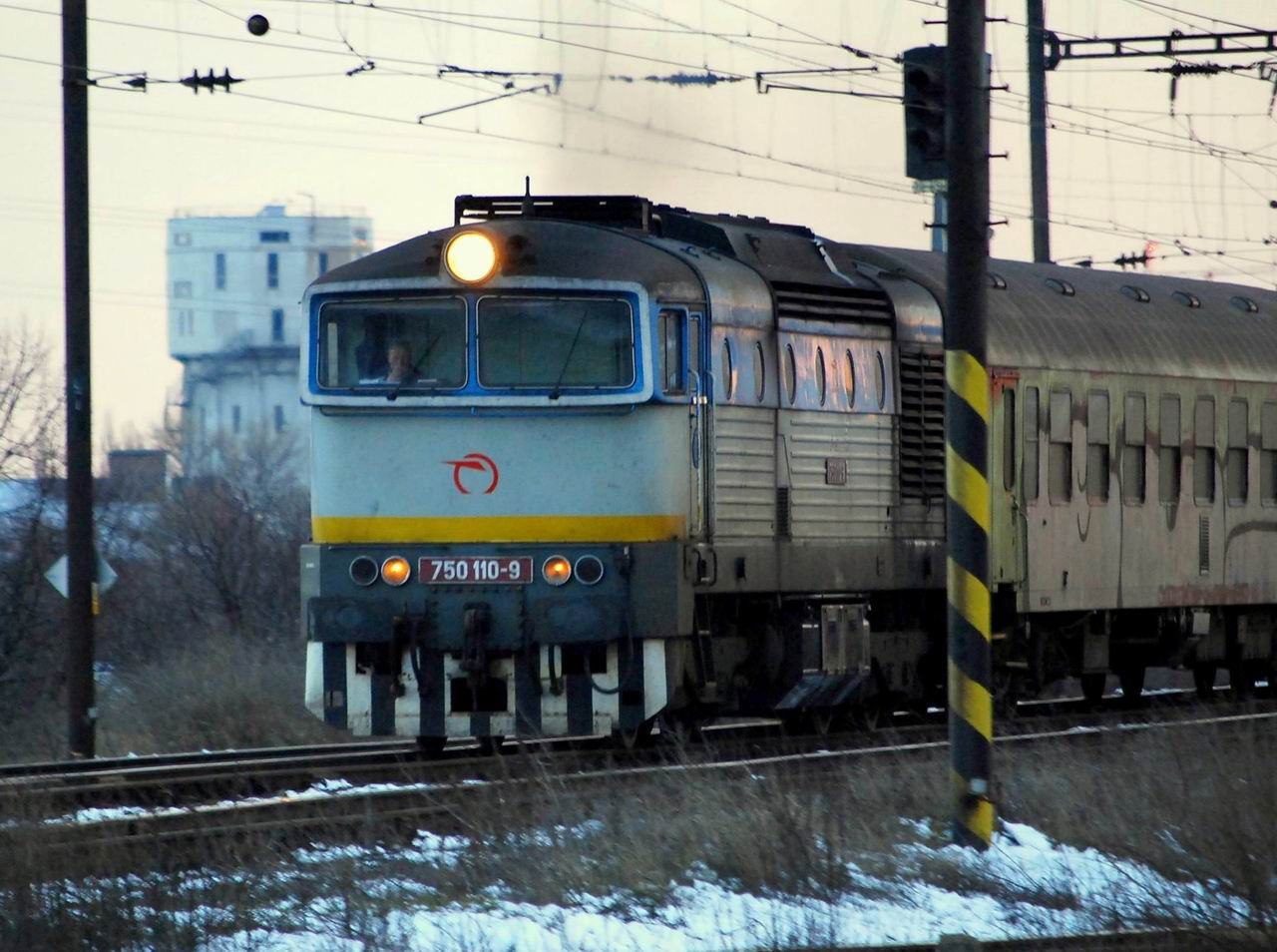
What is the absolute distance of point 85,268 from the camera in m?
16.9

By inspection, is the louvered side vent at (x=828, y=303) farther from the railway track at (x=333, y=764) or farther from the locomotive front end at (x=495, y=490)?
the railway track at (x=333, y=764)

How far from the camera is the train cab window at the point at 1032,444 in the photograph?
17.4 meters

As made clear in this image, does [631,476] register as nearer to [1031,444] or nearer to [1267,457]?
[1031,444]

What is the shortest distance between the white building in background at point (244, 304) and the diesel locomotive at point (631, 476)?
2828 inches

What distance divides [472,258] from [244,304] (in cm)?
8591

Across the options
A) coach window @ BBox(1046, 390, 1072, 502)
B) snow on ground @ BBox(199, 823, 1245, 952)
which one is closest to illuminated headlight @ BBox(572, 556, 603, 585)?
snow on ground @ BBox(199, 823, 1245, 952)

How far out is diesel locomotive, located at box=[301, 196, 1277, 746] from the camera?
1350cm

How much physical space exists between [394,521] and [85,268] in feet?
14.9

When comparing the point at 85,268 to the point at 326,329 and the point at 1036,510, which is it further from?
the point at 1036,510

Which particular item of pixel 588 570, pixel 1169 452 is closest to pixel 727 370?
pixel 588 570

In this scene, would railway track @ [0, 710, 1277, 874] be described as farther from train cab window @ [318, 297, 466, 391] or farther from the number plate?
train cab window @ [318, 297, 466, 391]

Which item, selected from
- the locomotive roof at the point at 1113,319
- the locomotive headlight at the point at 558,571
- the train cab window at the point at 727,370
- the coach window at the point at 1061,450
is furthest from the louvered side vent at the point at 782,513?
the coach window at the point at 1061,450

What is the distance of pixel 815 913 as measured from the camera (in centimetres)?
859

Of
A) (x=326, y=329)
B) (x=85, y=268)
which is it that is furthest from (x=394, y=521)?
(x=85, y=268)
